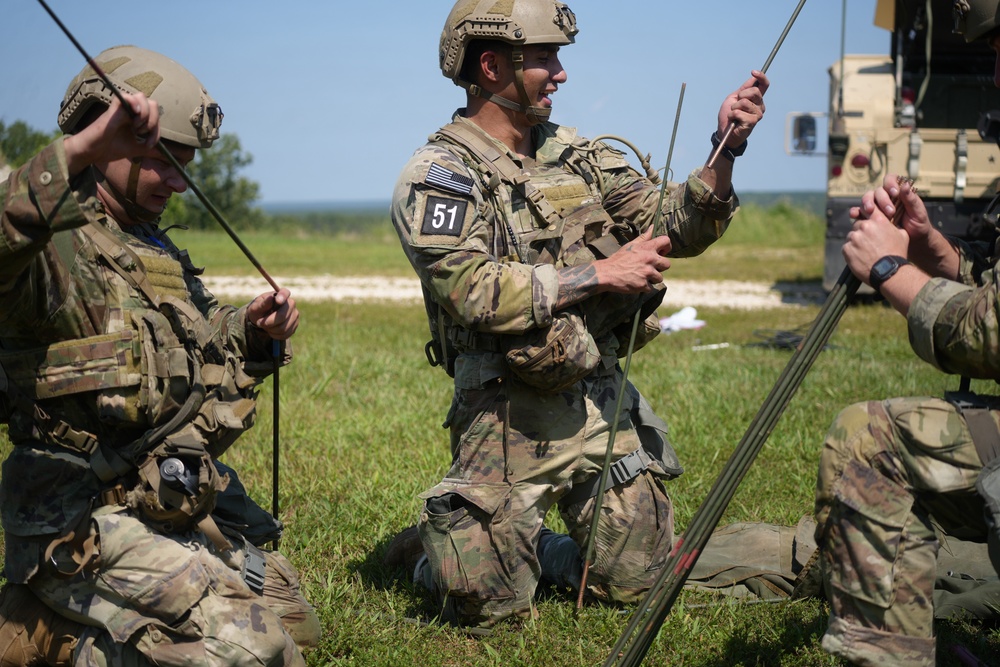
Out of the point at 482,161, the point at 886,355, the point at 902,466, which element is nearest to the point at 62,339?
the point at 482,161

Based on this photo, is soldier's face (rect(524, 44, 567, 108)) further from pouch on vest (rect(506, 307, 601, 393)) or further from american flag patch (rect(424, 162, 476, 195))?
pouch on vest (rect(506, 307, 601, 393))

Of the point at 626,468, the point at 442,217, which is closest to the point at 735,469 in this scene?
the point at 626,468

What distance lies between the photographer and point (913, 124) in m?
11.3

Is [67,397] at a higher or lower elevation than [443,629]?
higher

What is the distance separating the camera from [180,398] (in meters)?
3.64

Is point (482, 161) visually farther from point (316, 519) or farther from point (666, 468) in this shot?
point (316, 519)

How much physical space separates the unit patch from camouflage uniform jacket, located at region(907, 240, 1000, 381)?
66.7 inches

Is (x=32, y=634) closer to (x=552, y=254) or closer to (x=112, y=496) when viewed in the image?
(x=112, y=496)

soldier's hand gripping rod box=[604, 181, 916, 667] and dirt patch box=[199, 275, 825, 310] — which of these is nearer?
soldier's hand gripping rod box=[604, 181, 916, 667]

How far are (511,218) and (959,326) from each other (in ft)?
6.06

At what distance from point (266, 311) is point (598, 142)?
A: 172cm

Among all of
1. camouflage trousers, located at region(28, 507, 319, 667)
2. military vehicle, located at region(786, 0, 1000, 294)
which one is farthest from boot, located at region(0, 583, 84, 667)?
military vehicle, located at region(786, 0, 1000, 294)

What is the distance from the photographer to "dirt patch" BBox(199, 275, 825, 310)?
13648 mm

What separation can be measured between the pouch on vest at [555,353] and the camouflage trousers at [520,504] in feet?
0.65
